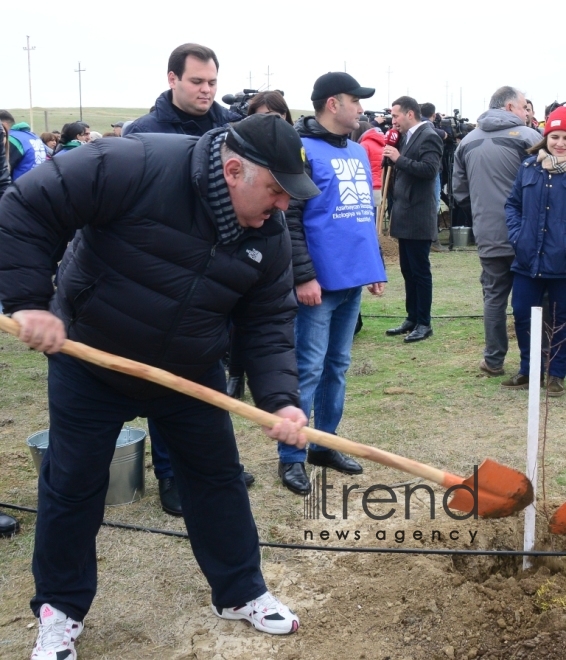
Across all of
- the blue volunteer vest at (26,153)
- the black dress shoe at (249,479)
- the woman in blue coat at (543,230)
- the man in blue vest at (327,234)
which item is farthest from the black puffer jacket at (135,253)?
the blue volunteer vest at (26,153)

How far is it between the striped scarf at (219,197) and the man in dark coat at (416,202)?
5.18 meters

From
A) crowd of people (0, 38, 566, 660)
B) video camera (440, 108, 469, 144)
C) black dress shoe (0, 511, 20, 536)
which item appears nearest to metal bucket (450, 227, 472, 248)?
video camera (440, 108, 469, 144)

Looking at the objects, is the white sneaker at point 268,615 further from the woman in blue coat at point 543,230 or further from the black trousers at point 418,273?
the black trousers at point 418,273

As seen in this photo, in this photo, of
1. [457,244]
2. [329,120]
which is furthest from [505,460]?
[457,244]

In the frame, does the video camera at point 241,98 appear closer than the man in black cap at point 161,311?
No

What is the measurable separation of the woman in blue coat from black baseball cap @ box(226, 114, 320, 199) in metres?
3.45

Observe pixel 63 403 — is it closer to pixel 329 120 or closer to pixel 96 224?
pixel 96 224

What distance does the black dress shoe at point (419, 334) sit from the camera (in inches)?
307

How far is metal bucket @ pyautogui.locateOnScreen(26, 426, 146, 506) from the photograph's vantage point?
161 inches

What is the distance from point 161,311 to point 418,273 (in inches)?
210

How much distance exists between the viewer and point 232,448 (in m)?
3.01

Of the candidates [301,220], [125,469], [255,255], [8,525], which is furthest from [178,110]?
[8,525]

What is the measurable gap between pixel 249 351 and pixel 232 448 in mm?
383

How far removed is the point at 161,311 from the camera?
2.61 m
